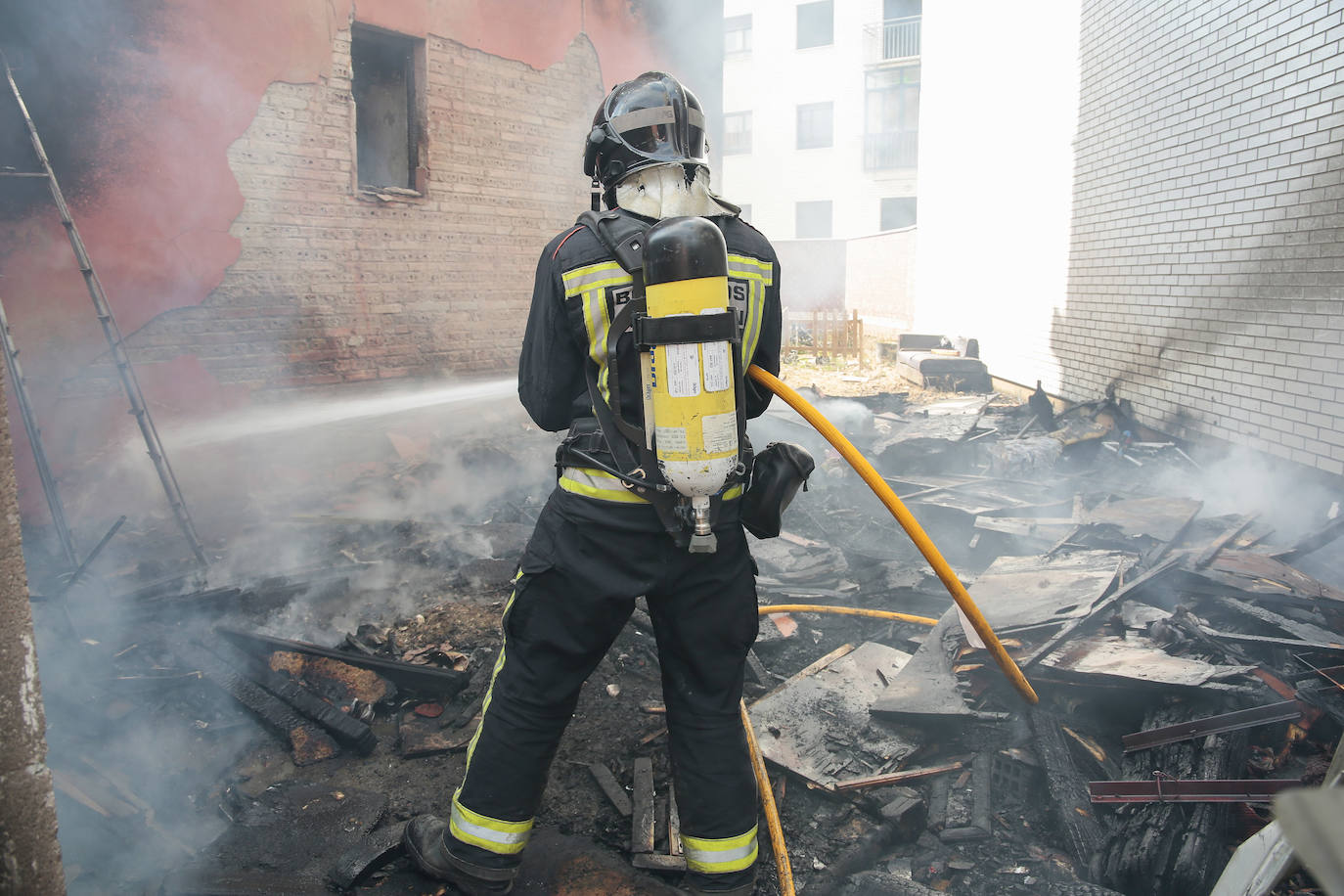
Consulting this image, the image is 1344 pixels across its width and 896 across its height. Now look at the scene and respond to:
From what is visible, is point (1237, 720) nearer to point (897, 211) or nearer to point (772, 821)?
point (772, 821)

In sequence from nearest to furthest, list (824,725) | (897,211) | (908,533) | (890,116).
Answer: (908,533) → (824,725) → (890,116) → (897,211)

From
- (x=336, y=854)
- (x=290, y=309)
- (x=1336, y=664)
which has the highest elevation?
(x=290, y=309)

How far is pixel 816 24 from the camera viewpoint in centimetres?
2997

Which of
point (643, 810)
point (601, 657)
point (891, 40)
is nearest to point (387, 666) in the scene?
point (643, 810)

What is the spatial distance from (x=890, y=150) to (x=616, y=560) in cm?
3037

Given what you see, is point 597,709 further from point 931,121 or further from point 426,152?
point 931,121

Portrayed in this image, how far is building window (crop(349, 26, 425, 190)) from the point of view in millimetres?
7137

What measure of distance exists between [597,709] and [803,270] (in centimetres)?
2387

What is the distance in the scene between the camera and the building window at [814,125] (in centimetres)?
3009

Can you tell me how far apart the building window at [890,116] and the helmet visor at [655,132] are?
2937 cm

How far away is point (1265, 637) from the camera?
3.32 metres

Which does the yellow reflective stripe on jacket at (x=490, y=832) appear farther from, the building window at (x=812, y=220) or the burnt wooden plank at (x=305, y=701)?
the building window at (x=812, y=220)

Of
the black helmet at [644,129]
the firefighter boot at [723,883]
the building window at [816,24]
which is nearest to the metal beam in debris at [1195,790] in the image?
the firefighter boot at [723,883]

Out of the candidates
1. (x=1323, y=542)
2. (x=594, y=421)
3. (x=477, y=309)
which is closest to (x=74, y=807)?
(x=594, y=421)
